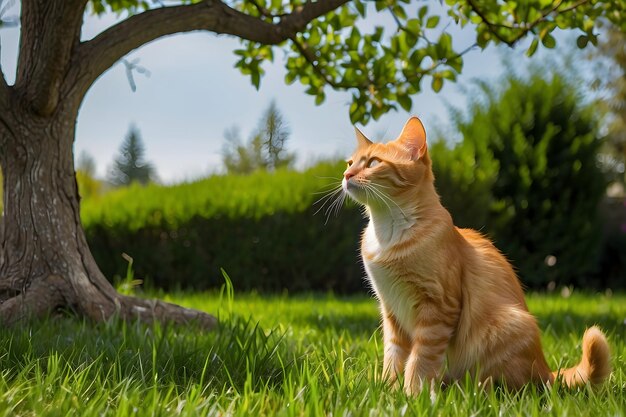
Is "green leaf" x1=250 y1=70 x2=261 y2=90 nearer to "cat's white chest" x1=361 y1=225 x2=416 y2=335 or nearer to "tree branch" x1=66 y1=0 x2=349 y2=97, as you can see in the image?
"tree branch" x1=66 y1=0 x2=349 y2=97

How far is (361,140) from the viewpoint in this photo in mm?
3328

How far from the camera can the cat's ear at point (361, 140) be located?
130 inches

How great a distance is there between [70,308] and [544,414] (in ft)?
10.3

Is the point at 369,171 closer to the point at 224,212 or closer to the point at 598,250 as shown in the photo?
the point at 224,212

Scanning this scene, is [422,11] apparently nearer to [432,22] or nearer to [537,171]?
[432,22]

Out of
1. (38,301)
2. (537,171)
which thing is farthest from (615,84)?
(38,301)

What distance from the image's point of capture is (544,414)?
8.25ft

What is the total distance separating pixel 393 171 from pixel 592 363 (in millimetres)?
1236

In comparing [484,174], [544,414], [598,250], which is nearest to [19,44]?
[544,414]

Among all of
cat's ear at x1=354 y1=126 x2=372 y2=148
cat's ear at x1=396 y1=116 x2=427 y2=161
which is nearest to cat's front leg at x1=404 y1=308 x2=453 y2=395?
cat's ear at x1=396 y1=116 x2=427 y2=161

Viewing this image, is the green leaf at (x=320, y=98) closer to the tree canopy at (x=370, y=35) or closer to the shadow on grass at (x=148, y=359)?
the tree canopy at (x=370, y=35)

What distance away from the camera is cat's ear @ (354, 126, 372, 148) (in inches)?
130

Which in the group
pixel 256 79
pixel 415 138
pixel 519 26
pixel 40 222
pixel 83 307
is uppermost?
pixel 519 26

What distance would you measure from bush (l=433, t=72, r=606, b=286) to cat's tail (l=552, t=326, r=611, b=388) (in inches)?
258
